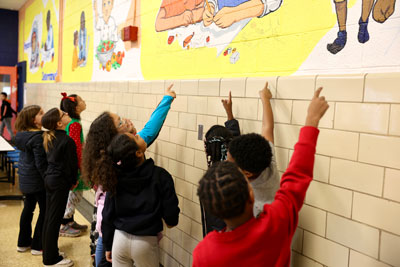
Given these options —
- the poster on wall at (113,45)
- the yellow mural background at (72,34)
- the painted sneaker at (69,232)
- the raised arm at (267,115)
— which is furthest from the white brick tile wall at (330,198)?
the yellow mural background at (72,34)

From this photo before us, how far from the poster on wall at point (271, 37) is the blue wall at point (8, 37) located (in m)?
8.75

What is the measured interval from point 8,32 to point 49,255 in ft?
30.2

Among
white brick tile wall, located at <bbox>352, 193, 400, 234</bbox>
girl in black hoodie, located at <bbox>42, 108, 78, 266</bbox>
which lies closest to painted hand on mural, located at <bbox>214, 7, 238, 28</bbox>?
white brick tile wall, located at <bbox>352, 193, 400, 234</bbox>

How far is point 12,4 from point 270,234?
1057cm

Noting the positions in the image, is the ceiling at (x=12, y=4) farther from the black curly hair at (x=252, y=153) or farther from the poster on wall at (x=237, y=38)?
the black curly hair at (x=252, y=153)

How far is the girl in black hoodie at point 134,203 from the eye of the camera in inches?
82.4

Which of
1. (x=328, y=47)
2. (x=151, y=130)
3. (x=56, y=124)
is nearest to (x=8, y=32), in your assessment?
(x=56, y=124)

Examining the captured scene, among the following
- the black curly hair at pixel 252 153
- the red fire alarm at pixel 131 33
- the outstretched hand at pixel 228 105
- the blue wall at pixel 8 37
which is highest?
the blue wall at pixel 8 37

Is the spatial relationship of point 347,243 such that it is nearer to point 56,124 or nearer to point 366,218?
point 366,218

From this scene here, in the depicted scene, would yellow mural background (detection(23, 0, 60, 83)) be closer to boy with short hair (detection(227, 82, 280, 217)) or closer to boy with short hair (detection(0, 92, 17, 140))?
boy with short hair (detection(0, 92, 17, 140))

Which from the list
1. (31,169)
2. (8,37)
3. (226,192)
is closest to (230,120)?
(226,192)

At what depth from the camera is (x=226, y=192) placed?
50.2 inches

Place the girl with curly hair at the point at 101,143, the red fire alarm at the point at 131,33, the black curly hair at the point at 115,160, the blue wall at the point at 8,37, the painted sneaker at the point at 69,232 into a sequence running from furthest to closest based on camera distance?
the blue wall at the point at 8,37 → the painted sneaker at the point at 69,232 → the red fire alarm at the point at 131,33 → the girl with curly hair at the point at 101,143 → the black curly hair at the point at 115,160

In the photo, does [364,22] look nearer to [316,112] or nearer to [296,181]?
[316,112]
